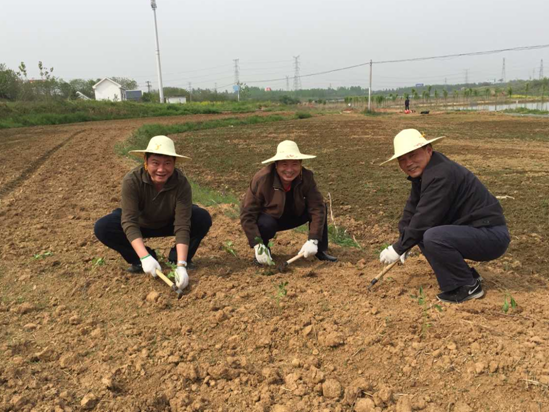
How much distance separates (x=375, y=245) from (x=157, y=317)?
2977mm

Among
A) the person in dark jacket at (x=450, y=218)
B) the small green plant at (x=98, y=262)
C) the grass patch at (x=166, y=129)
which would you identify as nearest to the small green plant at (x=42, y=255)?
the small green plant at (x=98, y=262)

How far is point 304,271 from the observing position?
12.7 feet

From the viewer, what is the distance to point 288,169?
3742 mm

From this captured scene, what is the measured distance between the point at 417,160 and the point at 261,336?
1.70 m

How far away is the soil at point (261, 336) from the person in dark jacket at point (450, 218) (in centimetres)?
22

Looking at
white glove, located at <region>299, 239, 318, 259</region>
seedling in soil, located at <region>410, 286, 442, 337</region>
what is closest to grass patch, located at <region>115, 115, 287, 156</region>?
white glove, located at <region>299, 239, 318, 259</region>

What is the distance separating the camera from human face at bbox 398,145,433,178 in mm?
3084

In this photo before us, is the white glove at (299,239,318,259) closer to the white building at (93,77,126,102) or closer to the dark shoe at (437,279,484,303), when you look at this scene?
the dark shoe at (437,279,484,303)

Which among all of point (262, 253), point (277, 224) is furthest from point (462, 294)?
point (277, 224)

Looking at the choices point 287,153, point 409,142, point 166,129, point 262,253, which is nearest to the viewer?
point 409,142

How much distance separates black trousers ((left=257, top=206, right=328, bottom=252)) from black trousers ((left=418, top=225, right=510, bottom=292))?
4.06ft

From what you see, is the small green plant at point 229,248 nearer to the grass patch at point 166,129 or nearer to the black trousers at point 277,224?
the black trousers at point 277,224

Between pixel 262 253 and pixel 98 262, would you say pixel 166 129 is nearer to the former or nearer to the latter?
pixel 98 262

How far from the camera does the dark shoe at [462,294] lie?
317 centimetres
